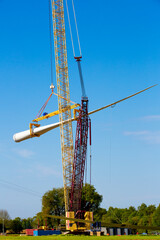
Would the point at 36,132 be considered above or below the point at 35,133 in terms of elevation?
above

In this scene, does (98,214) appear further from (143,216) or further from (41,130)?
(41,130)

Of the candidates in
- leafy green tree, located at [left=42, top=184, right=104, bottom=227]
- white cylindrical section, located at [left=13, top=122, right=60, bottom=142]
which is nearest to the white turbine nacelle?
white cylindrical section, located at [left=13, top=122, right=60, bottom=142]

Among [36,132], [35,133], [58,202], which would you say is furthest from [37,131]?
[58,202]

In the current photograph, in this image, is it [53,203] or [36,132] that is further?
[53,203]

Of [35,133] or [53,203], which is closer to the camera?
[35,133]

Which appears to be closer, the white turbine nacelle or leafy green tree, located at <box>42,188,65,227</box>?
the white turbine nacelle

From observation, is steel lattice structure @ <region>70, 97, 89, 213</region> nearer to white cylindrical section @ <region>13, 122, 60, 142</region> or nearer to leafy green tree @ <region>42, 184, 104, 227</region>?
white cylindrical section @ <region>13, 122, 60, 142</region>

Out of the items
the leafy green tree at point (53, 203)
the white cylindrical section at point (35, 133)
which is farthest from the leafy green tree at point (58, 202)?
the white cylindrical section at point (35, 133)

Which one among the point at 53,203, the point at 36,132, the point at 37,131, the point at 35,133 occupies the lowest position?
the point at 53,203

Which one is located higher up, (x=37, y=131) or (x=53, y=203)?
(x=37, y=131)

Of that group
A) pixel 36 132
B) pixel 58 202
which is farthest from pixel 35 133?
pixel 58 202

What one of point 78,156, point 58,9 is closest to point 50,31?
→ point 58,9

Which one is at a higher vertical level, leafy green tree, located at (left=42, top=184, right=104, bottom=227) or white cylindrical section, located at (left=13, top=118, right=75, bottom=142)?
white cylindrical section, located at (left=13, top=118, right=75, bottom=142)

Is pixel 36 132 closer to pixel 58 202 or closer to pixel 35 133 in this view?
pixel 35 133
